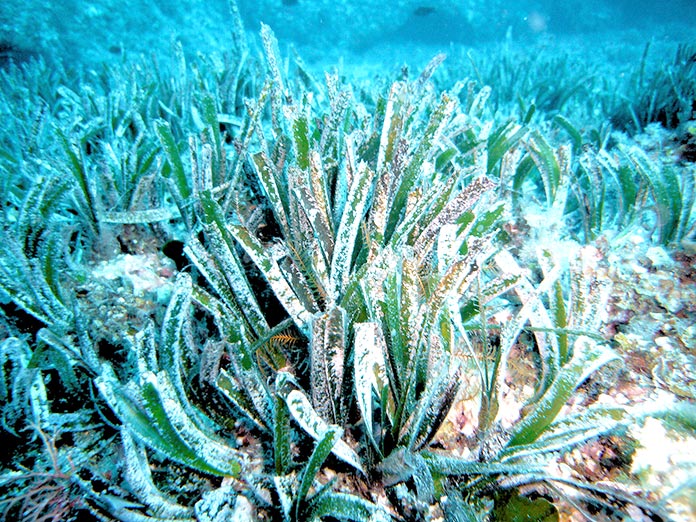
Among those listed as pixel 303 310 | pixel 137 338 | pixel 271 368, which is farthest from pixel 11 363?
pixel 303 310

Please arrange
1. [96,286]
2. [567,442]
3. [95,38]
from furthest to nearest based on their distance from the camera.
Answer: [95,38]
[96,286]
[567,442]

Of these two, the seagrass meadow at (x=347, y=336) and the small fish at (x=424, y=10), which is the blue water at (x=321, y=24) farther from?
the seagrass meadow at (x=347, y=336)

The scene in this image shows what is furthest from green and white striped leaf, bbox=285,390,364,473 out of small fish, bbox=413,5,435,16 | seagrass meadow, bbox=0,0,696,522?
small fish, bbox=413,5,435,16

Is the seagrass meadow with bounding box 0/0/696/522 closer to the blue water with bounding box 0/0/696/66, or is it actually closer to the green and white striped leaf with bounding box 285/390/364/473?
the green and white striped leaf with bounding box 285/390/364/473

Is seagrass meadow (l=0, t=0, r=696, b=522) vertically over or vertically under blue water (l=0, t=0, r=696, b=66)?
under

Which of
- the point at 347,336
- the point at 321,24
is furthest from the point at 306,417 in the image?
the point at 321,24

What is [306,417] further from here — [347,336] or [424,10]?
[424,10]

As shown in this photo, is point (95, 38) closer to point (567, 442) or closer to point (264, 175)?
point (264, 175)

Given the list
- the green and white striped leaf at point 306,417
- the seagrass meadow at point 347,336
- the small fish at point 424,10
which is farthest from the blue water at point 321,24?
the green and white striped leaf at point 306,417
